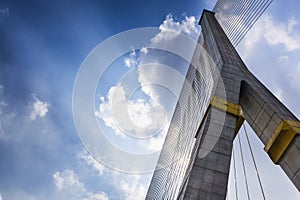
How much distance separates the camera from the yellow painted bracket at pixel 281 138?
12.6 m

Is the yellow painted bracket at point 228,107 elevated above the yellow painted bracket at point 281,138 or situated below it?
above

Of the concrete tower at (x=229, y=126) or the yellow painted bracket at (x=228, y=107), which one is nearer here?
the concrete tower at (x=229, y=126)

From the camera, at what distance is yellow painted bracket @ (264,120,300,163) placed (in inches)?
494

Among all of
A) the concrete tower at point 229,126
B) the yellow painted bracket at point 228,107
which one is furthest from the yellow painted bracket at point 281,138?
the yellow painted bracket at point 228,107

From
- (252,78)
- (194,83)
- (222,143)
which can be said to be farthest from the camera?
(194,83)

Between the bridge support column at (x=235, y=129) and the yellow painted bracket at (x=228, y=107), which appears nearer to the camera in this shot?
the bridge support column at (x=235, y=129)

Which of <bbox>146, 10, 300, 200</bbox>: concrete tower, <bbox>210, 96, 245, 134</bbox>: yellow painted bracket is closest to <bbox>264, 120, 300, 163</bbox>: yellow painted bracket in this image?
<bbox>146, 10, 300, 200</bbox>: concrete tower

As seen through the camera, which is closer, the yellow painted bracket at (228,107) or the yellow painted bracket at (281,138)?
the yellow painted bracket at (281,138)

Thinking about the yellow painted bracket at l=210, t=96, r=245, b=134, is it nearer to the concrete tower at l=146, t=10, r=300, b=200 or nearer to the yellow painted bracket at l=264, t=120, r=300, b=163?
the concrete tower at l=146, t=10, r=300, b=200

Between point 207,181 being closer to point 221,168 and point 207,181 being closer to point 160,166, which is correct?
point 221,168

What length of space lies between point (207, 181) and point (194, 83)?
64.1 feet

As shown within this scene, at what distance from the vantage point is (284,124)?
12844 millimetres

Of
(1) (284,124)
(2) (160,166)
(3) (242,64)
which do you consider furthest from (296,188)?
(2) (160,166)

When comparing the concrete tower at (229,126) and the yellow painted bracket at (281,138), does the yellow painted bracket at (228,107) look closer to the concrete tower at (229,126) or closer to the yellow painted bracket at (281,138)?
the concrete tower at (229,126)
